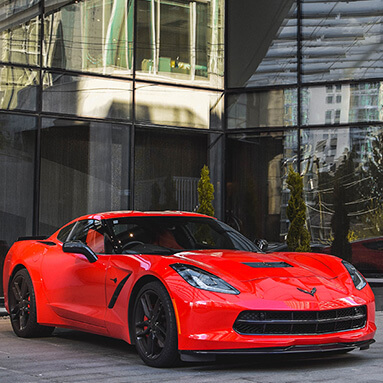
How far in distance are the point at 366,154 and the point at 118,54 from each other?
210 inches

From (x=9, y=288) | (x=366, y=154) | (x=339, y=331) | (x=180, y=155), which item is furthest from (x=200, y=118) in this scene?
(x=339, y=331)

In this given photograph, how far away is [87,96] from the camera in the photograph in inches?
583

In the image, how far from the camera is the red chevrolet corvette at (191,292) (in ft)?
18.6

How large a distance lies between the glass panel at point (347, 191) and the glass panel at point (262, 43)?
1.55 m

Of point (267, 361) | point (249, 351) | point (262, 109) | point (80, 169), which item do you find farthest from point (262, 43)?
point (249, 351)

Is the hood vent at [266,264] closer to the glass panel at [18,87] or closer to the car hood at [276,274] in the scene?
the car hood at [276,274]

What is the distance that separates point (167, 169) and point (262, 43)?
11.3ft

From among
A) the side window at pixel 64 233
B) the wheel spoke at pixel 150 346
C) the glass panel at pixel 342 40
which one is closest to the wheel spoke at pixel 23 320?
the side window at pixel 64 233

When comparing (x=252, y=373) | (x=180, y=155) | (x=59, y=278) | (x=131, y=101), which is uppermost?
(x=131, y=101)

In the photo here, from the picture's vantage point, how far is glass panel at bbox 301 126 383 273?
15617 mm

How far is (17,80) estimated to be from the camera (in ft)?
45.3

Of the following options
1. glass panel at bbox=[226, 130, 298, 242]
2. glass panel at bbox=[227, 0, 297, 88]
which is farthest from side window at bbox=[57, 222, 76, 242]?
glass panel at bbox=[227, 0, 297, 88]

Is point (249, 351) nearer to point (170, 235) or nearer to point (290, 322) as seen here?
point (290, 322)

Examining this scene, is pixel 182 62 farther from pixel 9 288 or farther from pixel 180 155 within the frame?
pixel 9 288
